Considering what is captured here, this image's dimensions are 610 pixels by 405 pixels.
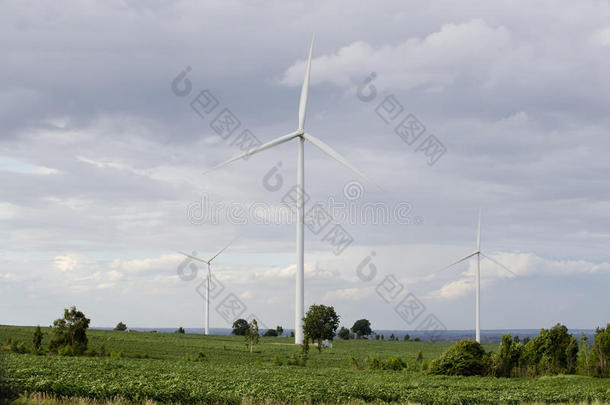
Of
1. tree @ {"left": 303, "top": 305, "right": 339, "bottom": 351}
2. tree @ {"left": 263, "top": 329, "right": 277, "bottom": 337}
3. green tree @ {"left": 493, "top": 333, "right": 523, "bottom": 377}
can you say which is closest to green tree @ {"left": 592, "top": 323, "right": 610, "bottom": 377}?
green tree @ {"left": 493, "top": 333, "right": 523, "bottom": 377}

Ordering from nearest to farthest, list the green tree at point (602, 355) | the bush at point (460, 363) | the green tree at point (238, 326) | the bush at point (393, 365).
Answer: the green tree at point (602, 355) → the bush at point (460, 363) → the bush at point (393, 365) → the green tree at point (238, 326)

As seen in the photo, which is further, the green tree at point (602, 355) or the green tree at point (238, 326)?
the green tree at point (238, 326)

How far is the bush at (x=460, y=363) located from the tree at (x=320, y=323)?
41.5 meters

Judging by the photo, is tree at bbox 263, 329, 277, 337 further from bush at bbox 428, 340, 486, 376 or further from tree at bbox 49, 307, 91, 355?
bush at bbox 428, 340, 486, 376

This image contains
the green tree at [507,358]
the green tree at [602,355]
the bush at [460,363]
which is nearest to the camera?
the green tree at [602,355]

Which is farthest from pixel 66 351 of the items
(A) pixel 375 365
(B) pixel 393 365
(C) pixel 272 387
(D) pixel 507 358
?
(D) pixel 507 358

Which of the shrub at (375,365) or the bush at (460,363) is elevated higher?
the bush at (460,363)

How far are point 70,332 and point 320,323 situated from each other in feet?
138

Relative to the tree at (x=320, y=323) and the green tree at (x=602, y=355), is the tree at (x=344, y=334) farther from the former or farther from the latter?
the green tree at (x=602, y=355)

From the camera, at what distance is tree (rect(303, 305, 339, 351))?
9456 cm

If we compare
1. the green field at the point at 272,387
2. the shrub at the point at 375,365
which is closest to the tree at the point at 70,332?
the green field at the point at 272,387

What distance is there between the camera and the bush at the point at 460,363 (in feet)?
174

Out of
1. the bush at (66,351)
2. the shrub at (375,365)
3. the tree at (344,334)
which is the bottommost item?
the tree at (344,334)

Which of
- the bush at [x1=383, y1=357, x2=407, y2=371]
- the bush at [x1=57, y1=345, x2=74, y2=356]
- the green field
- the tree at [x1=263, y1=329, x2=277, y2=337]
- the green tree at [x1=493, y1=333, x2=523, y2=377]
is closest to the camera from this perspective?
the green field
